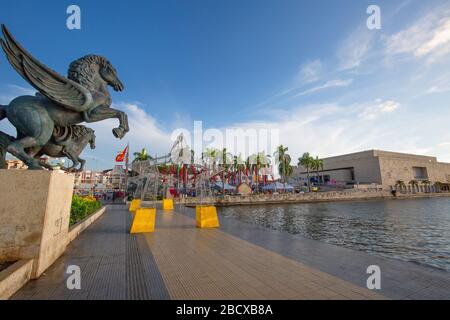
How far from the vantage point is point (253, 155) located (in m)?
59.0

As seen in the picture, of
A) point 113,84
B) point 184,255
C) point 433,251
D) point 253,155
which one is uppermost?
A: point 253,155

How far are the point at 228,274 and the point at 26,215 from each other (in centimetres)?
404

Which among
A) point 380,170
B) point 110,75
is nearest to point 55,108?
point 110,75

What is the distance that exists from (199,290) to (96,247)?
14.3 feet

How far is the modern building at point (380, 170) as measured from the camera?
70250 mm

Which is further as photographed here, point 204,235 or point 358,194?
point 358,194

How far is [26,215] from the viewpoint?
4055mm

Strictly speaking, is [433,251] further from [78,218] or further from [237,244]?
[78,218]

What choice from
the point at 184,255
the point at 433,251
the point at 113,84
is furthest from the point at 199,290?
the point at 433,251

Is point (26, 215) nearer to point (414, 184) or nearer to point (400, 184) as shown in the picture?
point (400, 184)

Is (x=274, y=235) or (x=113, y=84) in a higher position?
(x=113, y=84)

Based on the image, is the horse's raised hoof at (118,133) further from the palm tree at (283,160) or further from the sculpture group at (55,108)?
the palm tree at (283,160)
